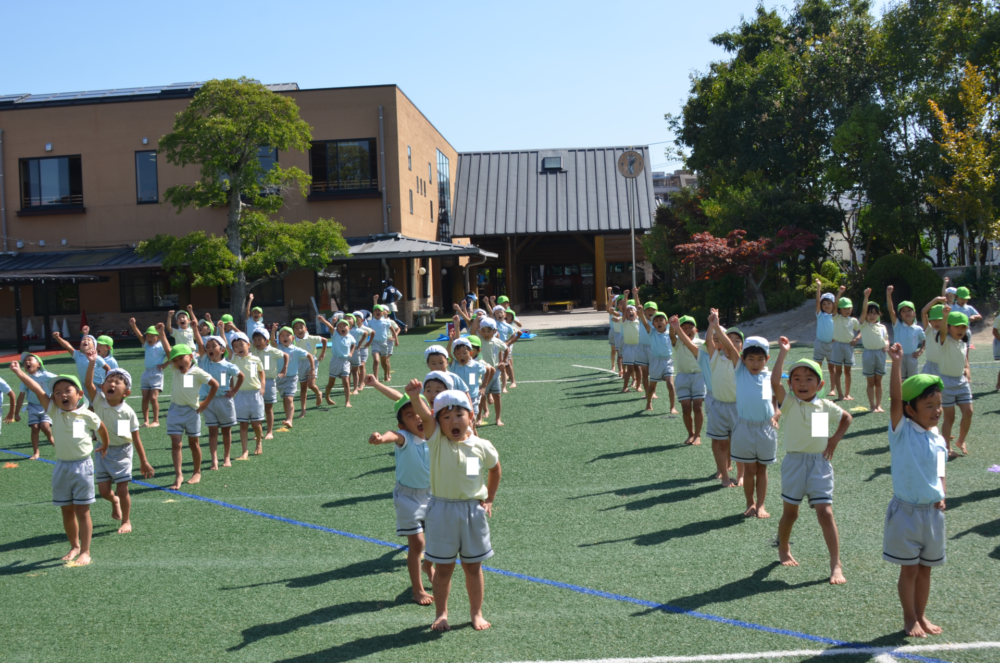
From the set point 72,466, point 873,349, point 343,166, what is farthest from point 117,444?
point 343,166

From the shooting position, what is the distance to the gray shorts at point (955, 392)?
8.93m

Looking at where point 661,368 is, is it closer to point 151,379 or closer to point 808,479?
point 808,479

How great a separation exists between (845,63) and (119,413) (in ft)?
93.1

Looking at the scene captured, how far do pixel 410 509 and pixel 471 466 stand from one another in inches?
36.9

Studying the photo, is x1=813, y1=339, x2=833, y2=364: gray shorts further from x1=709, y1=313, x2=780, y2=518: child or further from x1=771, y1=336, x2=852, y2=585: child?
x1=771, y1=336, x2=852, y2=585: child

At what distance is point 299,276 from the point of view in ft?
108

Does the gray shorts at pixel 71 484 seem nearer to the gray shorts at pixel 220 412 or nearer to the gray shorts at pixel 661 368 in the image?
the gray shorts at pixel 220 412

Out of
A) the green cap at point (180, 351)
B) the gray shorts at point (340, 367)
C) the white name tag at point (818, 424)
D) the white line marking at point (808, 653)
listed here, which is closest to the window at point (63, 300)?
the gray shorts at point (340, 367)

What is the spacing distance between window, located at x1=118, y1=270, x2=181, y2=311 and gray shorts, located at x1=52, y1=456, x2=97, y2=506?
91.1 feet

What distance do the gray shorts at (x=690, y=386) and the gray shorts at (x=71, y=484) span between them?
6.40 metres

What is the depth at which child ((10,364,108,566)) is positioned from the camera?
6812 mm

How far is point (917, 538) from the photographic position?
4.76 m

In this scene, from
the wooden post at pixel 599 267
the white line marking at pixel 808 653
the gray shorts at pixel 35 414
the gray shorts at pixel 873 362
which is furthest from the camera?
the wooden post at pixel 599 267

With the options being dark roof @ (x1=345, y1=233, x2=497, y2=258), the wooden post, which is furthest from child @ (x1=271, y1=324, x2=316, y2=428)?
the wooden post
